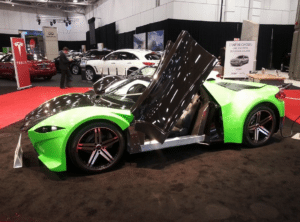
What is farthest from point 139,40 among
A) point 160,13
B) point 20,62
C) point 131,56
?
point 20,62

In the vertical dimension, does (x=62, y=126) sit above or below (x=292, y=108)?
above

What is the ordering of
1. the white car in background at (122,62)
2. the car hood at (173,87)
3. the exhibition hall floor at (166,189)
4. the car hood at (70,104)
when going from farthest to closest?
the white car in background at (122,62) → the car hood at (70,104) → the car hood at (173,87) → the exhibition hall floor at (166,189)

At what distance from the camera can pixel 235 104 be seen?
11.3 ft

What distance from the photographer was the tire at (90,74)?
11965 millimetres

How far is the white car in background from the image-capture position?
9.94m

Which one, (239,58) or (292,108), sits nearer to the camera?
(292,108)

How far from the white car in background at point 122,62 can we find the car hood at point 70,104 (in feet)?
20.2

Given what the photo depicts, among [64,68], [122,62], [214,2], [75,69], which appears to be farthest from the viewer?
[75,69]

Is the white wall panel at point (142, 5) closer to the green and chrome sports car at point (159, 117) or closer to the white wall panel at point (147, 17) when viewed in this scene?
the white wall panel at point (147, 17)

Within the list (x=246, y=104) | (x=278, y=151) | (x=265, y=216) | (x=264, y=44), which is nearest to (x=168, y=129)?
(x=265, y=216)

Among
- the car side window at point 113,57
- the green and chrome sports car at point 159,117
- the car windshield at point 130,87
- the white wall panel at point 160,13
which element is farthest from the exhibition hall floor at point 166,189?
the white wall panel at point 160,13

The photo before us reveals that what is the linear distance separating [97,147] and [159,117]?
852mm

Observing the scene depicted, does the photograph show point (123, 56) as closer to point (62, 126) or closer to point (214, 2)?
point (214, 2)

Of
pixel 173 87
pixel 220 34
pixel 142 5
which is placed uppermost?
pixel 142 5
